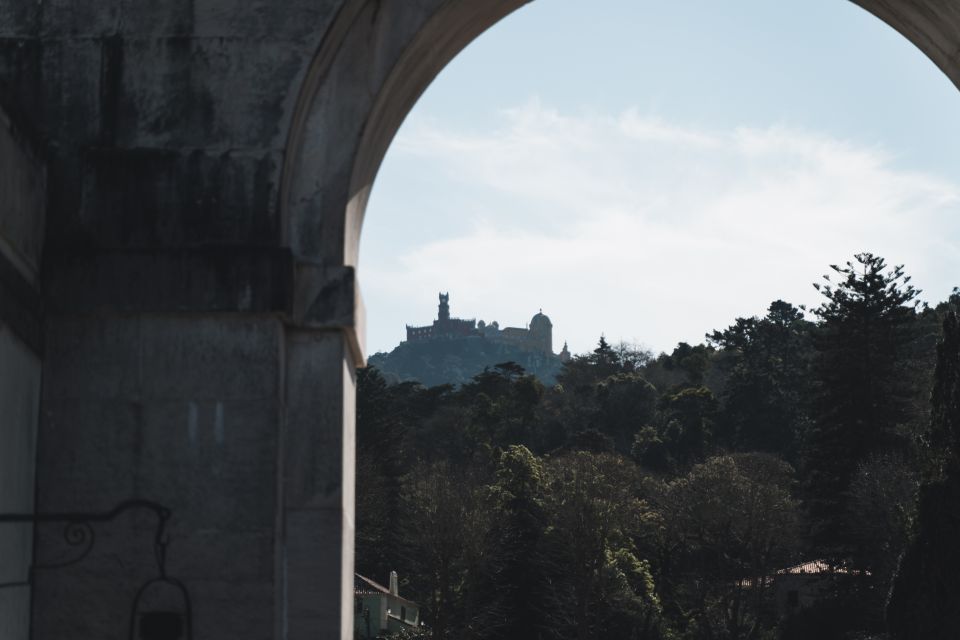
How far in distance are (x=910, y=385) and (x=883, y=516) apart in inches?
303

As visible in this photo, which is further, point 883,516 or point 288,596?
point 883,516

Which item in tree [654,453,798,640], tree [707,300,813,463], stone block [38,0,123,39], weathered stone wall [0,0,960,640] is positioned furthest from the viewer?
tree [707,300,813,463]

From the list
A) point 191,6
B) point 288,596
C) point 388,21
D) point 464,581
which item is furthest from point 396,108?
point 464,581

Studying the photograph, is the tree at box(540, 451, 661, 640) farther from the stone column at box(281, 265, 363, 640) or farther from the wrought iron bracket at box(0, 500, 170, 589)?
the wrought iron bracket at box(0, 500, 170, 589)

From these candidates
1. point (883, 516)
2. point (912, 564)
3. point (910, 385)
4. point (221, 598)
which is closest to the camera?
point (221, 598)

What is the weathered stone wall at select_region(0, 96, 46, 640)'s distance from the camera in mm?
6781

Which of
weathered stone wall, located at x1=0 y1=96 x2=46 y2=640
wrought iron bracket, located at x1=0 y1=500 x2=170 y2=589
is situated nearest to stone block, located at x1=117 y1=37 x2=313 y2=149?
weathered stone wall, located at x1=0 y1=96 x2=46 y2=640

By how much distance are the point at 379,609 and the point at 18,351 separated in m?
58.2

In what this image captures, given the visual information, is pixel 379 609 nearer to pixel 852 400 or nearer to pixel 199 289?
pixel 852 400

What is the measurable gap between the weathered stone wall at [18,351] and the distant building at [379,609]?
55.9 m

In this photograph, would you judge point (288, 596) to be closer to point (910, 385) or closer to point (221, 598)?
point (221, 598)

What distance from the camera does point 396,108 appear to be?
8.05 meters

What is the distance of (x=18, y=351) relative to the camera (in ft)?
23.0

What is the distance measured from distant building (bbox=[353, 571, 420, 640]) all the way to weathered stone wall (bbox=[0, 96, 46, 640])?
183 ft
